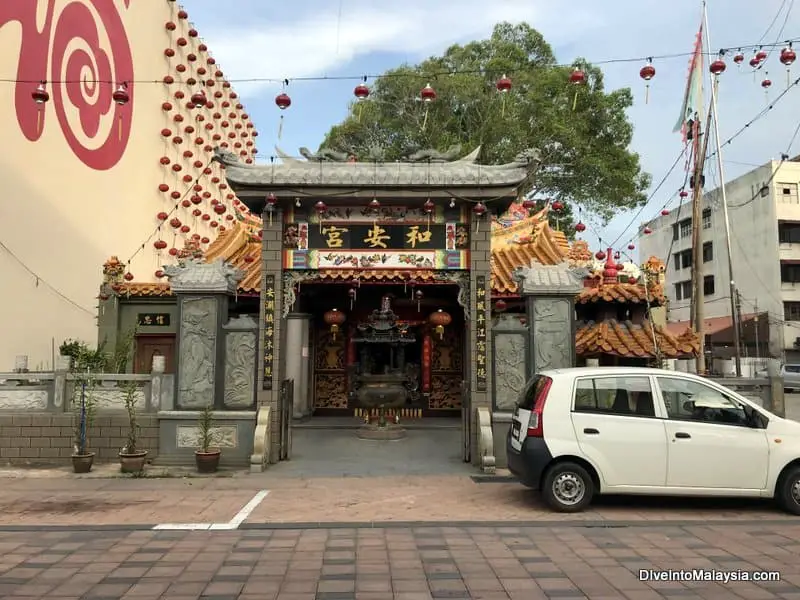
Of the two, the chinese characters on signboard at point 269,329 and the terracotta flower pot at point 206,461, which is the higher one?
the chinese characters on signboard at point 269,329

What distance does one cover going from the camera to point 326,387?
1496 centimetres

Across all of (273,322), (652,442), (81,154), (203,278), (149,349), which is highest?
(81,154)

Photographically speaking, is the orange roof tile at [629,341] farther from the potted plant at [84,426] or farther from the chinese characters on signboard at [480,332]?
the potted plant at [84,426]

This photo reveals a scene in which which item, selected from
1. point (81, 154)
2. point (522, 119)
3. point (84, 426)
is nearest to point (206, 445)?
point (84, 426)

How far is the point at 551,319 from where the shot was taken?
29.5 feet

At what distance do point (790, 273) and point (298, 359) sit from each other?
27.0 metres

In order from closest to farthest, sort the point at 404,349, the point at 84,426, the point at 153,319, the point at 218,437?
the point at 84,426
the point at 218,437
the point at 153,319
the point at 404,349

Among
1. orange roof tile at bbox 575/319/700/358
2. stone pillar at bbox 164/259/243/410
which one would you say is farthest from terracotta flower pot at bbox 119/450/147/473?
orange roof tile at bbox 575/319/700/358

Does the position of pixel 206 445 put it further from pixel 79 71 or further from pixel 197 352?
pixel 79 71

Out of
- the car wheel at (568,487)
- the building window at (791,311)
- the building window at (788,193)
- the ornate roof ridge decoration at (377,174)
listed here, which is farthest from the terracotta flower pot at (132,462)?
the building window at (788,193)

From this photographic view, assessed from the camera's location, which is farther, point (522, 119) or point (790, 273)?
point (790, 273)

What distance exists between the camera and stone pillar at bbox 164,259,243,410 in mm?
8891

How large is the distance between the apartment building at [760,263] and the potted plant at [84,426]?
25115mm

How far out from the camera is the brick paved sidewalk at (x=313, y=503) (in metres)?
6.12
